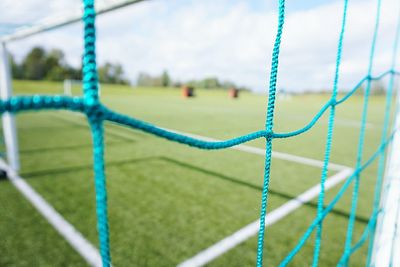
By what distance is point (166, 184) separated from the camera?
3.21 meters

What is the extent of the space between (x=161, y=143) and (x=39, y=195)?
118 inches

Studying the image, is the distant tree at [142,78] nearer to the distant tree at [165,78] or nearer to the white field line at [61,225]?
the distant tree at [165,78]

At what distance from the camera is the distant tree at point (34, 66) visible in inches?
1532

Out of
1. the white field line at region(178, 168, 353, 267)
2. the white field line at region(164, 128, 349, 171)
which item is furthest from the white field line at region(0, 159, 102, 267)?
the white field line at region(164, 128, 349, 171)

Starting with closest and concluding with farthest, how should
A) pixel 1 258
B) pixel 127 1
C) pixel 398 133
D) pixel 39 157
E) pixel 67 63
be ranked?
pixel 398 133, pixel 127 1, pixel 1 258, pixel 39 157, pixel 67 63

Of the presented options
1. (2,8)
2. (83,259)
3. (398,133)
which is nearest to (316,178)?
(398,133)

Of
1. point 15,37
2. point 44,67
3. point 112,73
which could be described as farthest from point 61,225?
point 112,73

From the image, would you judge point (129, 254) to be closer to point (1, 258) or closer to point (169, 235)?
point (169, 235)

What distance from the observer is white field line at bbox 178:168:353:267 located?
1856 millimetres

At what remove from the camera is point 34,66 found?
130 ft

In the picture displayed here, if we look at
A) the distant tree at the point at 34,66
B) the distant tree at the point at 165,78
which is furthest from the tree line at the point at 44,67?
the distant tree at the point at 165,78

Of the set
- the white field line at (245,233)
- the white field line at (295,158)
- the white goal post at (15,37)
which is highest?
the white goal post at (15,37)

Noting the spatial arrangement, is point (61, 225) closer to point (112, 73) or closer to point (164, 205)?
point (164, 205)

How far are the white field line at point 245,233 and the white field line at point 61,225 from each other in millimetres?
606
